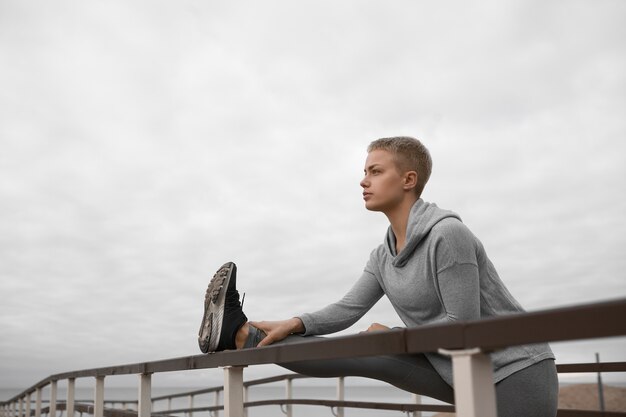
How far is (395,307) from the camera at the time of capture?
Result: 2445 millimetres

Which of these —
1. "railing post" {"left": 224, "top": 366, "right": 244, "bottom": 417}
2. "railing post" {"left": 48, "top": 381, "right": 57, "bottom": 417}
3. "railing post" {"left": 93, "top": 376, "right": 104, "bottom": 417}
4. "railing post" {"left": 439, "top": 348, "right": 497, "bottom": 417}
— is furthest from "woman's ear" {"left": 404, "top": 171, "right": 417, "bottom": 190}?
"railing post" {"left": 48, "top": 381, "right": 57, "bottom": 417}

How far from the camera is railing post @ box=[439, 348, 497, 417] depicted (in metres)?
1.16

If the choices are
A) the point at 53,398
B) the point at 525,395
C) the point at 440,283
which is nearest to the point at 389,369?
the point at 440,283

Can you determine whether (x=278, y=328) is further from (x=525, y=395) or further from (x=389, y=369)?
(x=525, y=395)

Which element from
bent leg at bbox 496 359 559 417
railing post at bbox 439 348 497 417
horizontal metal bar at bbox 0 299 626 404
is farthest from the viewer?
bent leg at bbox 496 359 559 417

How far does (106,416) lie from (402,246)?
225 cm

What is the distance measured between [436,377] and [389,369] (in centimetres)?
16

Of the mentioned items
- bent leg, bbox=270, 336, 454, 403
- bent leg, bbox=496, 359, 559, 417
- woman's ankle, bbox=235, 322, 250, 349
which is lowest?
bent leg, bbox=496, 359, 559, 417

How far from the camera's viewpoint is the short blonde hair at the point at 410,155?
2537 mm

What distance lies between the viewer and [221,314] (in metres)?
2.30

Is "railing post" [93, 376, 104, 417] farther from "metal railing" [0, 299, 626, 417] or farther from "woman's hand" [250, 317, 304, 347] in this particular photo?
"metal railing" [0, 299, 626, 417]

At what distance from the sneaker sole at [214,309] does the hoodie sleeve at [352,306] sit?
473mm

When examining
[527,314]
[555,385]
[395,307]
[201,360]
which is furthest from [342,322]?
[527,314]

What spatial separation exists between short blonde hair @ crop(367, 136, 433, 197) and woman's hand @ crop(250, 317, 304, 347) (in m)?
0.73
